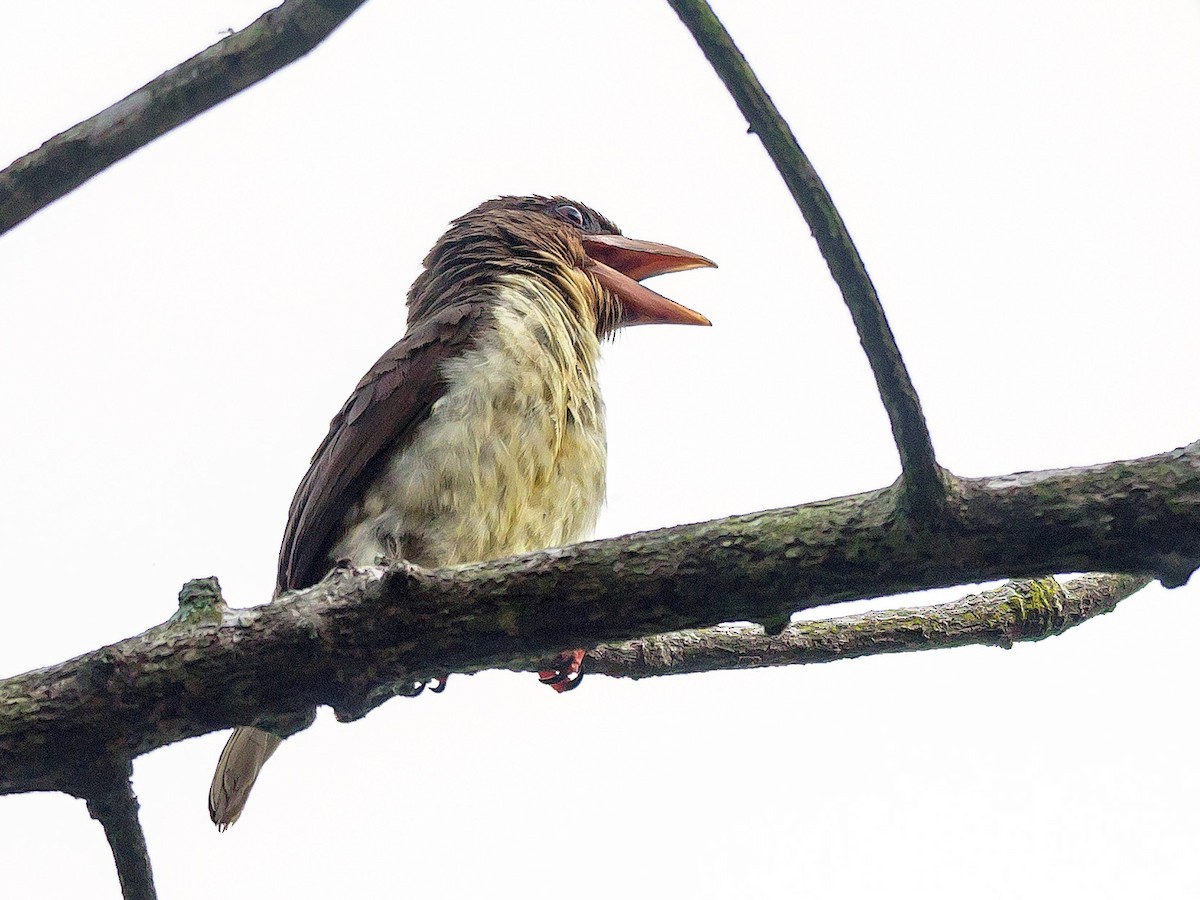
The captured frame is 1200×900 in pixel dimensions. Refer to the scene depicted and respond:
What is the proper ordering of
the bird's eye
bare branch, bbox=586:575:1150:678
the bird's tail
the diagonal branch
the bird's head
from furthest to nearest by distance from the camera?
the bird's eye < the bird's head < the bird's tail < bare branch, bbox=586:575:1150:678 < the diagonal branch

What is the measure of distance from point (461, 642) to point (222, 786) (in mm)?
1833

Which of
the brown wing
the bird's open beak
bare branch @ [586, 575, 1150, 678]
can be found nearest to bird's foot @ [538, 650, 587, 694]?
bare branch @ [586, 575, 1150, 678]

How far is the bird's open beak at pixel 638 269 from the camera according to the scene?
5230 millimetres

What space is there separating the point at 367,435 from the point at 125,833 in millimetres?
1690

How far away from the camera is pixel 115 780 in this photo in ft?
8.21

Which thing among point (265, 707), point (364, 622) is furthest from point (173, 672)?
point (364, 622)

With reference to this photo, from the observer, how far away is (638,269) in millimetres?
5520

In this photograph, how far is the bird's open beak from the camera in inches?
206

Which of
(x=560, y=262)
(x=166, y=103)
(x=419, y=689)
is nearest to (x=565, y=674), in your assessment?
(x=419, y=689)

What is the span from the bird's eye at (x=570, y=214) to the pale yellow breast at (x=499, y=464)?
46.2 inches

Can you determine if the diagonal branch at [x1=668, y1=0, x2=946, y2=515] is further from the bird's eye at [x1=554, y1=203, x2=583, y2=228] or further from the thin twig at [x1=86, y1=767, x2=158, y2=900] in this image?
the bird's eye at [x1=554, y1=203, x2=583, y2=228]

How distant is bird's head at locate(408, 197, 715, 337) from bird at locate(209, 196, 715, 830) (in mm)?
132

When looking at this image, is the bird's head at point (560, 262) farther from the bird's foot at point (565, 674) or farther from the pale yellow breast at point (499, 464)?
→ the bird's foot at point (565, 674)

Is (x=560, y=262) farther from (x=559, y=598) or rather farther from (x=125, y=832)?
(x=125, y=832)
